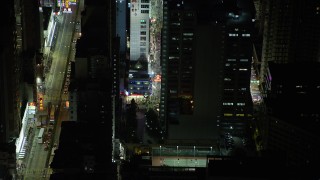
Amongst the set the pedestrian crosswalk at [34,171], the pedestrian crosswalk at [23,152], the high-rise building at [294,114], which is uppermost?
the high-rise building at [294,114]

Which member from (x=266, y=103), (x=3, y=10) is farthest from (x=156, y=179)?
(x=3, y=10)

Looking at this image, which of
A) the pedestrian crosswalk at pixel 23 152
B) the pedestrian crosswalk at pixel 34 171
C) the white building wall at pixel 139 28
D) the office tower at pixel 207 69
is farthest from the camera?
the white building wall at pixel 139 28

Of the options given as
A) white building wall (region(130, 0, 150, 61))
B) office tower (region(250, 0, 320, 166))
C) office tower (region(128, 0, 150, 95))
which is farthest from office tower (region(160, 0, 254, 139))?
white building wall (region(130, 0, 150, 61))

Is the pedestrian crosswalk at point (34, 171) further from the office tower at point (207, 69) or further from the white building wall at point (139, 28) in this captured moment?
the white building wall at point (139, 28)

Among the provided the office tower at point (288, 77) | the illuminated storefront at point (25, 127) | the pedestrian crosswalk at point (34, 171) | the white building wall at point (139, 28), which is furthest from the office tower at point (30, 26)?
the office tower at point (288, 77)

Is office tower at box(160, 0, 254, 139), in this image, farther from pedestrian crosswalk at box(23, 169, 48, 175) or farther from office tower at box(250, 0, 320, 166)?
pedestrian crosswalk at box(23, 169, 48, 175)

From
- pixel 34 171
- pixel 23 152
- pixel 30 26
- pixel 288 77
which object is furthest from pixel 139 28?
pixel 34 171
